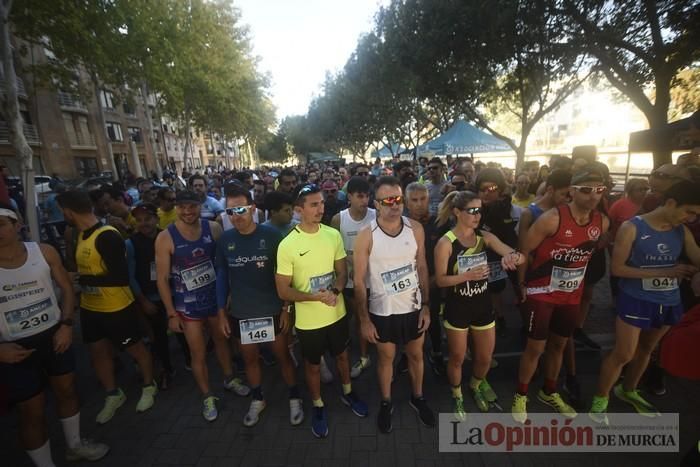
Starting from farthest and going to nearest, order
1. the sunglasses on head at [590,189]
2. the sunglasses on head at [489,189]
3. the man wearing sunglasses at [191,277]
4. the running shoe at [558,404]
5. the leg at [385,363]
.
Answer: the sunglasses on head at [489,189] → the man wearing sunglasses at [191,277] → the running shoe at [558,404] → the leg at [385,363] → the sunglasses on head at [590,189]

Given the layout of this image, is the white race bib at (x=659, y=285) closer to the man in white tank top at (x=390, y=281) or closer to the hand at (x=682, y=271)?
the hand at (x=682, y=271)

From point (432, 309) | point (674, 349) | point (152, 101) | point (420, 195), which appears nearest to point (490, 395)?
point (432, 309)

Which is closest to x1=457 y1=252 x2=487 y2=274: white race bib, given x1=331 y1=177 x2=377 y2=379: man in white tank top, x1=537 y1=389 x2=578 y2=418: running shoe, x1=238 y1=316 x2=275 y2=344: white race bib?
x1=331 y1=177 x2=377 y2=379: man in white tank top

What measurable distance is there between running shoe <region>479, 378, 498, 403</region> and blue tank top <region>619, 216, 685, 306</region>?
1.58m

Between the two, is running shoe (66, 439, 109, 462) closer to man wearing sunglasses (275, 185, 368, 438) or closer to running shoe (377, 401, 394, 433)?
man wearing sunglasses (275, 185, 368, 438)

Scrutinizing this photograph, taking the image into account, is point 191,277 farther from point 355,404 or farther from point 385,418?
point 385,418

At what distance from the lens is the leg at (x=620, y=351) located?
2.67 metres

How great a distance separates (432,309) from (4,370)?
391cm

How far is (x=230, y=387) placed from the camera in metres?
3.62

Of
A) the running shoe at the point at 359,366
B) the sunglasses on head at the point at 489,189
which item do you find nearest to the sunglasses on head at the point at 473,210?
the sunglasses on head at the point at 489,189

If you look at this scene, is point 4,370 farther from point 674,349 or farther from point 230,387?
point 674,349

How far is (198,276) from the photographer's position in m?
3.19

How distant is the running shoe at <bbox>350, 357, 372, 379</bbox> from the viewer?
3.74 metres

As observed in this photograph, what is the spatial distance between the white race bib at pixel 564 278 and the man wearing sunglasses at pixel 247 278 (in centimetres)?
250
